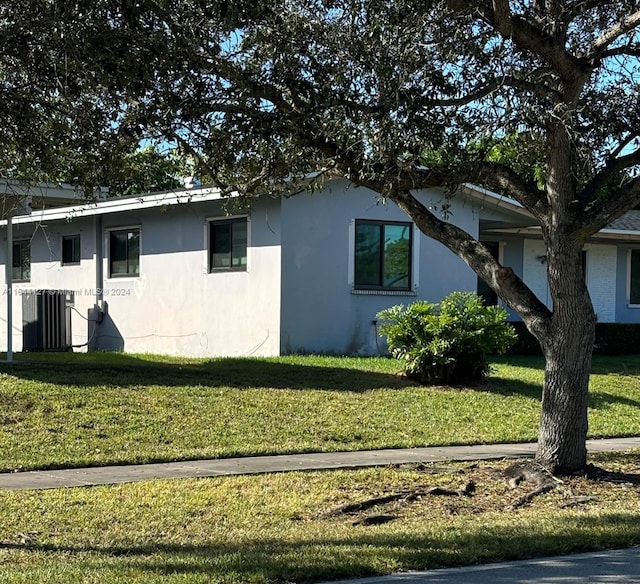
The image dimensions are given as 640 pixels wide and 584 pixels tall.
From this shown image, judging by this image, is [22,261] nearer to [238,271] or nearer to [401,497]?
[238,271]

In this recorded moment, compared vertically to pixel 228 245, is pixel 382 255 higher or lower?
lower

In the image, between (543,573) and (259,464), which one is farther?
(259,464)

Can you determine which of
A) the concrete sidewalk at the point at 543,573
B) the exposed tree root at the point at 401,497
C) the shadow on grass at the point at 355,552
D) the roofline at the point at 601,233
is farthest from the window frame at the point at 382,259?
the concrete sidewalk at the point at 543,573

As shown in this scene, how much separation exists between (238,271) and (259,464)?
952 cm

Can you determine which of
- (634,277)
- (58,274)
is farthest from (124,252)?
(634,277)

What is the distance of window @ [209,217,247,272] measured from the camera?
66.6 ft

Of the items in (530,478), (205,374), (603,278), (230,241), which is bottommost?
(530,478)

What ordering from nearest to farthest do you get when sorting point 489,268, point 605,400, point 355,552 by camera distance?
point 355,552 → point 489,268 → point 605,400

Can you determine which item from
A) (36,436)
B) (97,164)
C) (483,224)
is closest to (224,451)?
(36,436)

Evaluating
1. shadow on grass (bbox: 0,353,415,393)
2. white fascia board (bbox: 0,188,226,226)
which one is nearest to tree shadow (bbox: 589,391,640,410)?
shadow on grass (bbox: 0,353,415,393)

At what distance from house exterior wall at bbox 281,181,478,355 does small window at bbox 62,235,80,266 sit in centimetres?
768

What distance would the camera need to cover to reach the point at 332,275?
20.1 metres

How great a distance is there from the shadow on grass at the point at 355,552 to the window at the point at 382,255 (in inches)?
499

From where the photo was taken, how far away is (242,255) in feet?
66.6
